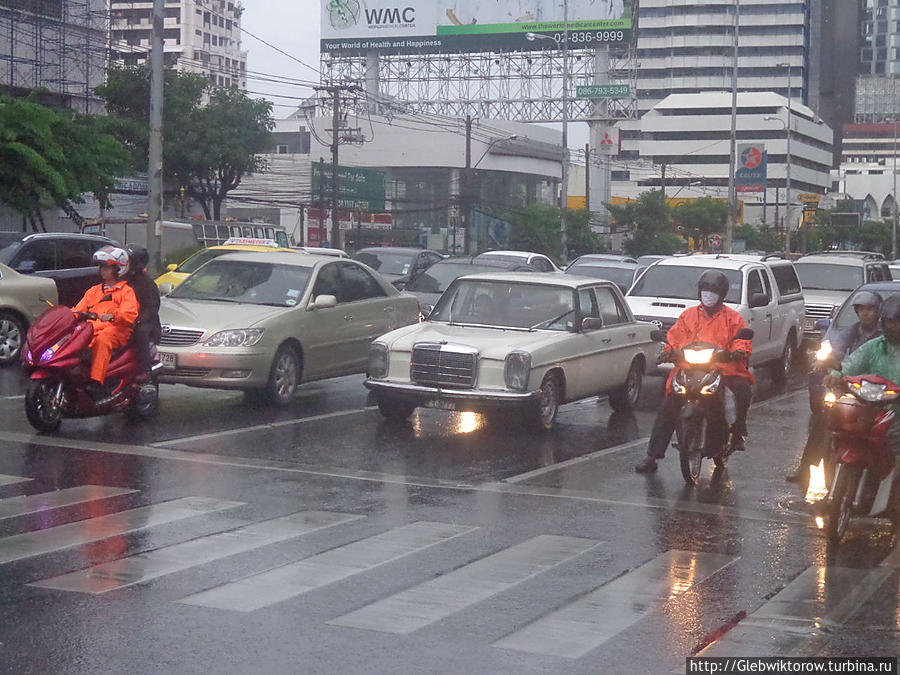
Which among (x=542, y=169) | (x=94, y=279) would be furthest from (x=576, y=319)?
(x=542, y=169)

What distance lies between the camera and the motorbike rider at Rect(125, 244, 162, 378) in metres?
12.6

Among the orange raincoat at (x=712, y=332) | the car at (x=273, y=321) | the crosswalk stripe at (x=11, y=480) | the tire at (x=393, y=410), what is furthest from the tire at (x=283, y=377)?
the orange raincoat at (x=712, y=332)

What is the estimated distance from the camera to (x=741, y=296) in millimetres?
19078

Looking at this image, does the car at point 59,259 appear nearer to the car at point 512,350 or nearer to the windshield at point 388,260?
the car at point 512,350

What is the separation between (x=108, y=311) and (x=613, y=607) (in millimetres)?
7080

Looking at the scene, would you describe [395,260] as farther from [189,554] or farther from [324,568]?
[324,568]

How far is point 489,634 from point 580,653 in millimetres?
473

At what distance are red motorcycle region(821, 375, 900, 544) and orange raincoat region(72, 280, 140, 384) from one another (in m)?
6.58

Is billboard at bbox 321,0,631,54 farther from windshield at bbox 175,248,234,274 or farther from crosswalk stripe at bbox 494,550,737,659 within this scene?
crosswalk stripe at bbox 494,550,737,659

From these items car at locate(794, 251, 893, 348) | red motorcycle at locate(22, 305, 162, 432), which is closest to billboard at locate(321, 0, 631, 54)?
car at locate(794, 251, 893, 348)

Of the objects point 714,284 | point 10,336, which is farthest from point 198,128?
point 714,284

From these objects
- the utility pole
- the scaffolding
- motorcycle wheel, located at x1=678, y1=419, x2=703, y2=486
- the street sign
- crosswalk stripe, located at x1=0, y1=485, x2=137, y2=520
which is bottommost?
crosswalk stripe, located at x1=0, y1=485, x2=137, y2=520

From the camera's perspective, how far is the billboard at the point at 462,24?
86.8m

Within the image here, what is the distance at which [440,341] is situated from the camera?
516 inches
